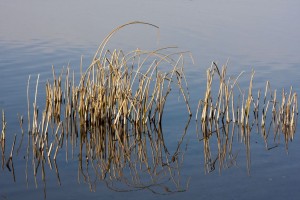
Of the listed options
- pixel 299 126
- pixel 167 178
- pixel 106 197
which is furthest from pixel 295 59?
pixel 106 197

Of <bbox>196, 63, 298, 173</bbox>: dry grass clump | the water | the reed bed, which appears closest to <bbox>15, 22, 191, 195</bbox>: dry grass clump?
the reed bed

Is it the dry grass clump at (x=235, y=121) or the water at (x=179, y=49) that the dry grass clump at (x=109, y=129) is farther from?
the dry grass clump at (x=235, y=121)

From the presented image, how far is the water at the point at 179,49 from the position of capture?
6348mm

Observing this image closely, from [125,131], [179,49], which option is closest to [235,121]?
[125,131]

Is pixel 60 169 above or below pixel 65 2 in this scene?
below

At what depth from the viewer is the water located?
20.8 feet

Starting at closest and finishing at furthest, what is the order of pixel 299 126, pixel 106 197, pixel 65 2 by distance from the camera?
pixel 106 197 < pixel 299 126 < pixel 65 2

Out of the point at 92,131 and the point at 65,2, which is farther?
the point at 65,2

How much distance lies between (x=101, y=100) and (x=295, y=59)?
748 cm

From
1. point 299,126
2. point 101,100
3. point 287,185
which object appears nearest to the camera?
point 287,185

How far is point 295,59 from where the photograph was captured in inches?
547

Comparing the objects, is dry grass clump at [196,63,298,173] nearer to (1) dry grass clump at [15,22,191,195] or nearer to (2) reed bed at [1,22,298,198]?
(2) reed bed at [1,22,298,198]

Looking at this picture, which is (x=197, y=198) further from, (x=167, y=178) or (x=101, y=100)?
(x=101, y=100)

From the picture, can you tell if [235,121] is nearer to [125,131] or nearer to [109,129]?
[125,131]
